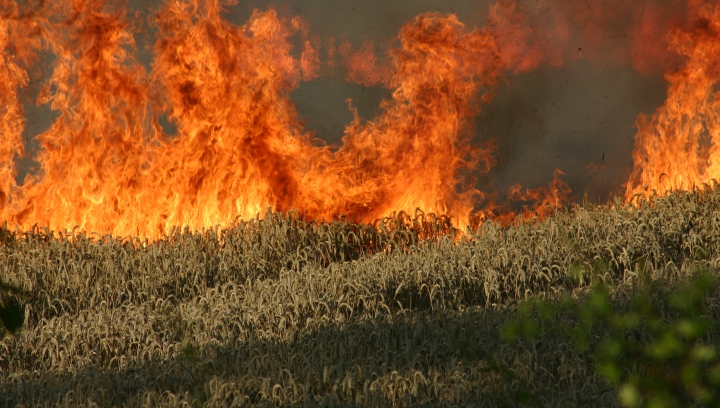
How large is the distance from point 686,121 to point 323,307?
28.9ft

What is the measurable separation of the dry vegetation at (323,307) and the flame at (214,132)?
136 cm

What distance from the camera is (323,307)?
1012 centimetres

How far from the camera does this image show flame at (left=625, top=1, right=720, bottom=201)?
15195 millimetres

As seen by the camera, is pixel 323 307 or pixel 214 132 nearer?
pixel 323 307

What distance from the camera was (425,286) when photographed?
10.6 metres

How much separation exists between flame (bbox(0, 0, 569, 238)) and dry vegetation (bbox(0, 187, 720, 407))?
1360 mm

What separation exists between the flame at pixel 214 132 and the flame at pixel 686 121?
7.02 feet

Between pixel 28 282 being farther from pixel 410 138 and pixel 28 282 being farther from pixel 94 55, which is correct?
pixel 410 138

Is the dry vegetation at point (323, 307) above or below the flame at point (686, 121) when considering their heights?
below

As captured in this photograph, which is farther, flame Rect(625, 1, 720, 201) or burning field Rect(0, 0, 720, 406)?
flame Rect(625, 1, 720, 201)

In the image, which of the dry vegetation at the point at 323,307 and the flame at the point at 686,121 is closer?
the dry vegetation at the point at 323,307

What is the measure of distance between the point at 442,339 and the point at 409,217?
5.58 metres

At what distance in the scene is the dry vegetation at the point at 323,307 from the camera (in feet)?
24.9

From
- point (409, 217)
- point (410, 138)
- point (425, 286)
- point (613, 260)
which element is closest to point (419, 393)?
point (425, 286)
